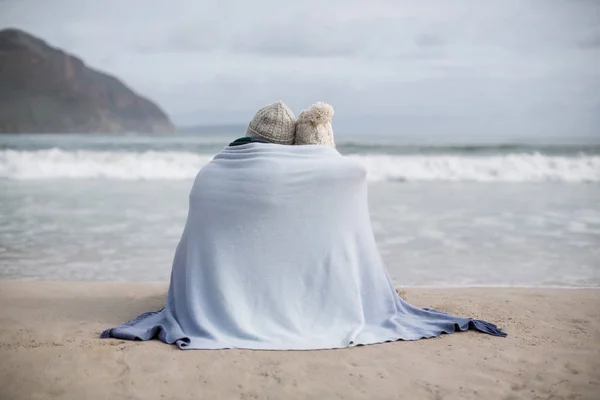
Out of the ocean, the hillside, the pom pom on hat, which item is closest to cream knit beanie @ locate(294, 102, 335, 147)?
the pom pom on hat

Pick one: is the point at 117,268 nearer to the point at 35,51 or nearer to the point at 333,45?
the point at 333,45

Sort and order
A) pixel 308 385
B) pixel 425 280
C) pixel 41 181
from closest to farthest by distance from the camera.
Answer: pixel 308 385, pixel 425 280, pixel 41 181

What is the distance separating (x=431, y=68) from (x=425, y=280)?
20233mm

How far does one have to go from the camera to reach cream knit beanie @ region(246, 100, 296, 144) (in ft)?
12.2

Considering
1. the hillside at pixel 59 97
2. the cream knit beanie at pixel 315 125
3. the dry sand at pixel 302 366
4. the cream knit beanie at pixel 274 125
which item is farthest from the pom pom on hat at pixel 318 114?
the hillside at pixel 59 97

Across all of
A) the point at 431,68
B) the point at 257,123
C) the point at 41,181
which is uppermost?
the point at 431,68

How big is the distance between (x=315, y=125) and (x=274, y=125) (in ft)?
0.82

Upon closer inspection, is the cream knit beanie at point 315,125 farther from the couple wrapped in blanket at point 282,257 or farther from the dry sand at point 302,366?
A: the dry sand at point 302,366

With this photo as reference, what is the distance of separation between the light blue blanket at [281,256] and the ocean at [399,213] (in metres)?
1.62

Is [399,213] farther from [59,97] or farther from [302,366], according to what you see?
[59,97]

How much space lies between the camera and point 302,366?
3.01 metres

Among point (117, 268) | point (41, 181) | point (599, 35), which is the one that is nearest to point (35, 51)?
point (41, 181)

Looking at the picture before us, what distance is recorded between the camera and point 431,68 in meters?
24.1

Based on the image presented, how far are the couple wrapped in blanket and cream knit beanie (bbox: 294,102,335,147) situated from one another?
13 mm
